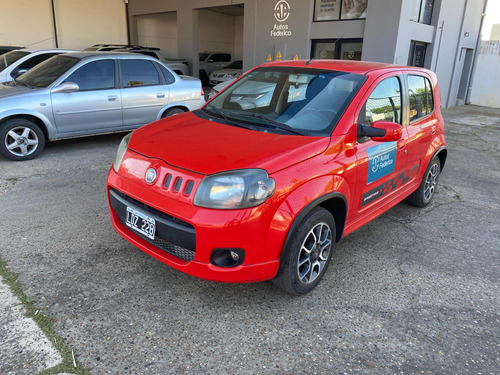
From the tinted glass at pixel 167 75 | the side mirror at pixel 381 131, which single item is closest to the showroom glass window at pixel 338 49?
the tinted glass at pixel 167 75

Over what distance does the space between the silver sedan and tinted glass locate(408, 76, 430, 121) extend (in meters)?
4.45

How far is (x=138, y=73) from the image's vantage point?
6.89 meters

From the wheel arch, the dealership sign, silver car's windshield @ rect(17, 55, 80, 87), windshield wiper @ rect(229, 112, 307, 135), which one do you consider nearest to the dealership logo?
the dealership sign

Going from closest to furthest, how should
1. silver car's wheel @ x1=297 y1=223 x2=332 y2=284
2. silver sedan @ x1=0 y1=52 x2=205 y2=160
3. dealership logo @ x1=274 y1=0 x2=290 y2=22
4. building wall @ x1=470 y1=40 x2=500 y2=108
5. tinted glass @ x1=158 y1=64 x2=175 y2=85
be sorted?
1. silver car's wheel @ x1=297 y1=223 x2=332 y2=284
2. silver sedan @ x1=0 y1=52 x2=205 y2=160
3. tinted glass @ x1=158 y1=64 x2=175 y2=85
4. dealership logo @ x1=274 y1=0 x2=290 y2=22
5. building wall @ x1=470 y1=40 x2=500 y2=108

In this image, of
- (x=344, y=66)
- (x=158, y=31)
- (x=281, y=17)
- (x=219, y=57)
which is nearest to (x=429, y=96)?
(x=344, y=66)

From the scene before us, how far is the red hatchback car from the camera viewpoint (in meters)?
2.50

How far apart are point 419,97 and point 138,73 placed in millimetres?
4767

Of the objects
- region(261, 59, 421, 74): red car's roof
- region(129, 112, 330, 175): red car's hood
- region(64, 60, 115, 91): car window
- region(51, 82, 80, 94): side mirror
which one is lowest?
region(129, 112, 330, 175): red car's hood

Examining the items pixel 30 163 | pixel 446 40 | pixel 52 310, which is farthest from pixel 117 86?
pixel 446 40

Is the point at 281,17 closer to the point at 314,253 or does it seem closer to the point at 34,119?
the point at 34,119

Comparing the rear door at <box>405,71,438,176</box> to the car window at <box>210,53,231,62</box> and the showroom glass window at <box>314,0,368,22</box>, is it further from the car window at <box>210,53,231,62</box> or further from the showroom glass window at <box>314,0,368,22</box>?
the car window at <box>210,53,231,62</box>

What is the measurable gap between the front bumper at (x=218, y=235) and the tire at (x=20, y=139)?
4.16 metres

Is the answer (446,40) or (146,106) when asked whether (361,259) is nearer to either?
Result: (146,106)

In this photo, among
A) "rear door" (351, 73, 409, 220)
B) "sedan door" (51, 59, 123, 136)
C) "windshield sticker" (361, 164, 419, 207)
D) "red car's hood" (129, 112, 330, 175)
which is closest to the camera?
"red car's hood" (129, 112, 330, 175)
